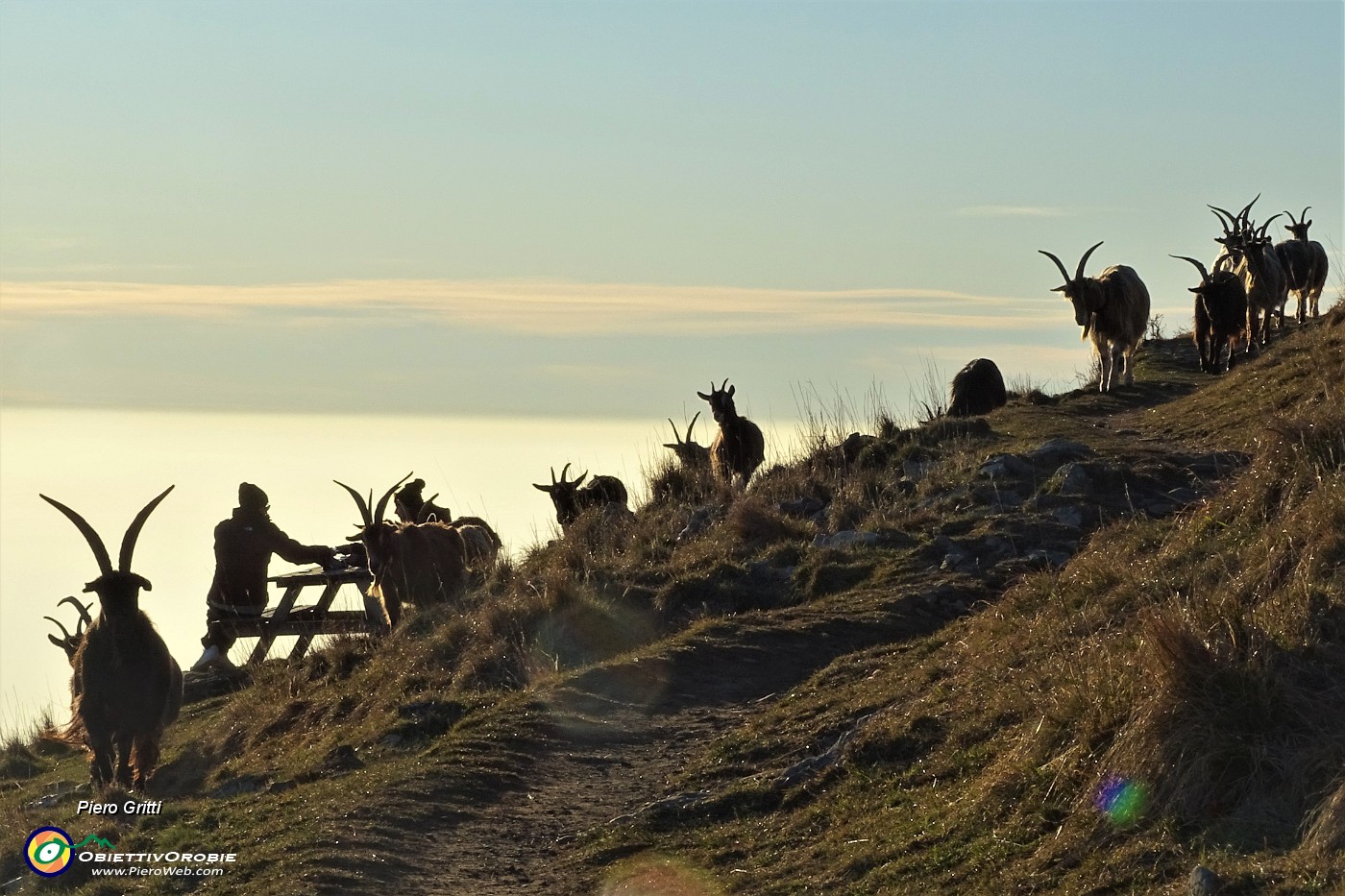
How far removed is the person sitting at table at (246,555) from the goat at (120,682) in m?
6.22

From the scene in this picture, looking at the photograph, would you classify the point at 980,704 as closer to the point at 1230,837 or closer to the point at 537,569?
the point at 1230,837

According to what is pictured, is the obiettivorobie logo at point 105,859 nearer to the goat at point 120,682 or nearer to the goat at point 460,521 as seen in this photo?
the goat at point 120,682

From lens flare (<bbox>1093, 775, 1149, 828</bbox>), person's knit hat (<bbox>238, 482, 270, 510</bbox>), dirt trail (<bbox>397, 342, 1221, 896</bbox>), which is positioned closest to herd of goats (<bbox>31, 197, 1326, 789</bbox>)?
person's knit hat (<bbox>238, 482, 270, 510</bbox>)

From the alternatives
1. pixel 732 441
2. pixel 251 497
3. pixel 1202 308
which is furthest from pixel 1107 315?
pixel 251 497

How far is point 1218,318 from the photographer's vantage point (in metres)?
26.0

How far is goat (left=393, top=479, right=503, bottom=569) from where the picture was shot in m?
21.0

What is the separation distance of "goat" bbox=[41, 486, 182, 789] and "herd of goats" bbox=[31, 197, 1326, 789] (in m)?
0.01

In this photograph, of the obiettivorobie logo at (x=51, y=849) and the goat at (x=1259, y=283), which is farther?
the goat at (x=1259, y=283)

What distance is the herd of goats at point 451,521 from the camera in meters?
13.9

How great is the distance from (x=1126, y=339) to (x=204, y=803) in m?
18.4

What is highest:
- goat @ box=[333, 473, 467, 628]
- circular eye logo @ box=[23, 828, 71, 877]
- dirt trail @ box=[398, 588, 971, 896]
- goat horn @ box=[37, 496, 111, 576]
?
goat horn @ box=[37, 496, 111, 576]

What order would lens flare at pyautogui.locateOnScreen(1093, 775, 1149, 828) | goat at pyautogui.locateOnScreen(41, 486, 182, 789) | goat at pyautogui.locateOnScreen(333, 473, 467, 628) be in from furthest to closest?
goat at pyautogui.locateOnScreen(333, 473, 467, 628) < goat at pyautogui.locateOnScreen(41, 486, 182, 789) < lens flare at pyautogui.locateOnScreen(1093, 775, 1149, 828)

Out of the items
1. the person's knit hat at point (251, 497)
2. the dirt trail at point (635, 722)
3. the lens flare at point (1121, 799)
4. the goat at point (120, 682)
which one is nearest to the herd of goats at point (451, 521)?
the goat at point (120, 682)

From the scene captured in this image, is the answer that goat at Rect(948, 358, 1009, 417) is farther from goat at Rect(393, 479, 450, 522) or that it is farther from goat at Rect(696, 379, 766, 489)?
goat at Rect(393, 479, 450, 522)
